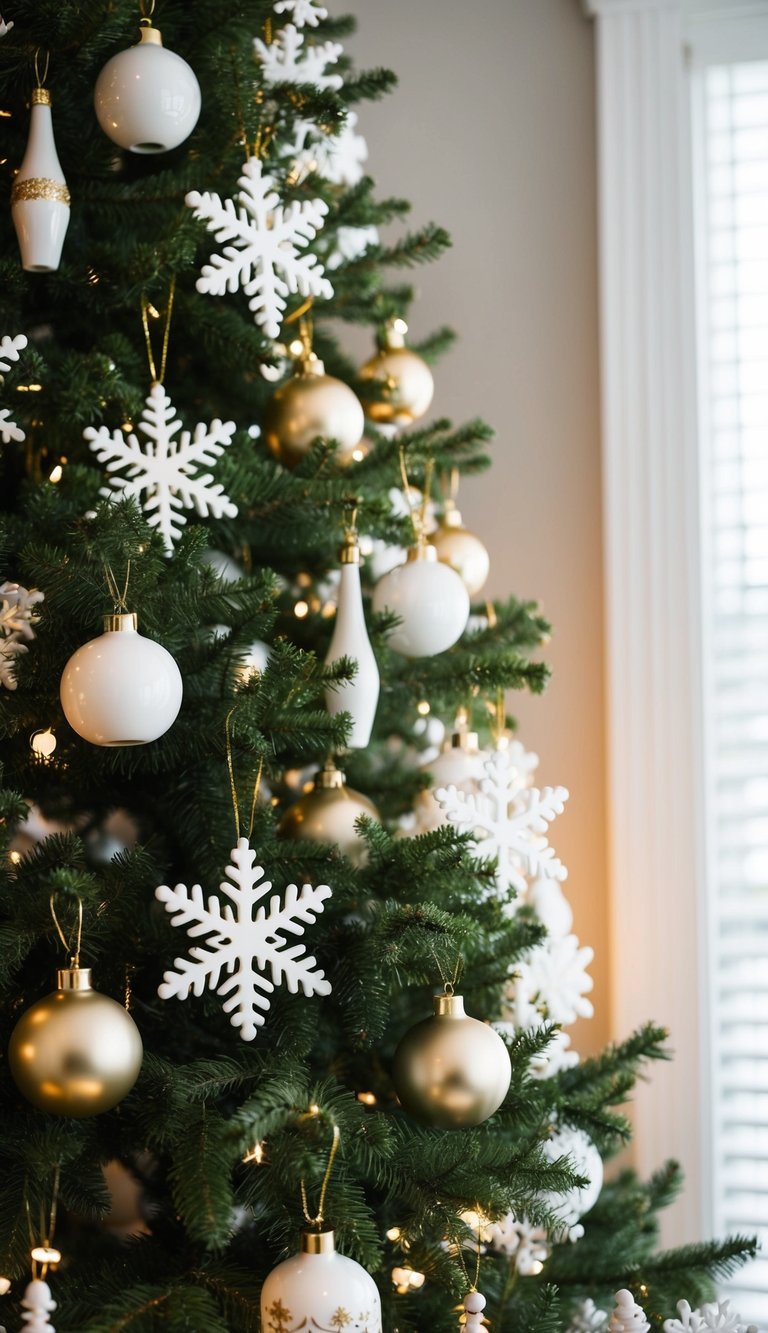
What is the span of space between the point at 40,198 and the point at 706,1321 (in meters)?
1.08

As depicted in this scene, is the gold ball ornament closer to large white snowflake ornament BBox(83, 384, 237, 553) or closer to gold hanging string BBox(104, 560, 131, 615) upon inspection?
large white snowflake ornament BBox(83, 384, 237, 553)

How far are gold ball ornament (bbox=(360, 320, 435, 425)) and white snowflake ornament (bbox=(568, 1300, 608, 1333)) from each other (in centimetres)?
97

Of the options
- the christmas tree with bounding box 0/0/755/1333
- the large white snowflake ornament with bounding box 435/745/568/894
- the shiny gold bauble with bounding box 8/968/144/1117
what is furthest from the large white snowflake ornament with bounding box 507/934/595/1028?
the shiny gold bauble with bounding box 8/968/144/1117

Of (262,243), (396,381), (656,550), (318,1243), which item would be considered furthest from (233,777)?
(656,550)

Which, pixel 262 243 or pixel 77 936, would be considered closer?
pixel 77 936

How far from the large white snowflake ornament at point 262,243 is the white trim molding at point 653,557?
70cm

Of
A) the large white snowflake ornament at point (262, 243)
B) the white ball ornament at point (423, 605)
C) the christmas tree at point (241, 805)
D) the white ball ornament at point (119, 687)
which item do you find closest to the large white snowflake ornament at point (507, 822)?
the christmas tree at point (241, 805)

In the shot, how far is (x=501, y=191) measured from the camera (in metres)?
1.75

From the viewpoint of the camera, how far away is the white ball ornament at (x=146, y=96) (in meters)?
1.02

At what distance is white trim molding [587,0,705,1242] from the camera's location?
1575 mm

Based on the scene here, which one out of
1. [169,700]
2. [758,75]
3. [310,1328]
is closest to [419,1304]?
[310,1328]

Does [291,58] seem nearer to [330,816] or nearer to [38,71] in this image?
[38,71]

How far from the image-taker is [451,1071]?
90 cm

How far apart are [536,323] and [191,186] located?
2.55 feet
